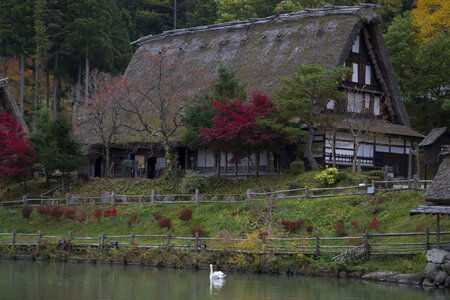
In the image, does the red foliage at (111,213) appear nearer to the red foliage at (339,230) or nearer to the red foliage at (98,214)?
the red foliage at (98,214)

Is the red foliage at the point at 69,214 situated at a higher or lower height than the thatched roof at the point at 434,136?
A: lower

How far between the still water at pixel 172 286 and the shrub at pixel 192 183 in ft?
33.7

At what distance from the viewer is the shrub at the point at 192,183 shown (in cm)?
3761

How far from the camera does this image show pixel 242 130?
35.5 metres

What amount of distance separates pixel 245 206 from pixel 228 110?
242 inches

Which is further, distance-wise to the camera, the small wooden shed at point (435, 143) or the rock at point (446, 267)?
the small wooden shed at point (435, 143)

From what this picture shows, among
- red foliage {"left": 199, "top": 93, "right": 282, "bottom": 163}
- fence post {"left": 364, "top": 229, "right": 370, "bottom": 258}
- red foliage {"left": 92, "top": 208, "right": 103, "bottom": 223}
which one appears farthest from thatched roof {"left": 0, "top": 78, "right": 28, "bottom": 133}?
fence post {"left": 364, "top": 229, "right": 370, "bottom": 258}

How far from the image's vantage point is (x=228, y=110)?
1437 inches

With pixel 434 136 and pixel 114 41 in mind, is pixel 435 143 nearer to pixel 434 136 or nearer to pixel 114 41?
pixel 434 136

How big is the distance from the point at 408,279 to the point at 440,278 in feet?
4.04

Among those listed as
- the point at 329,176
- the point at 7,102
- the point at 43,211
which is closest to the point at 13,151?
the point at 43,211

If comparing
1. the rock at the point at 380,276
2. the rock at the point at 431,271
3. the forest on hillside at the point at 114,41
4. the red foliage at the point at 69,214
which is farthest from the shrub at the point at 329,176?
the red foliage at the point at 69,214

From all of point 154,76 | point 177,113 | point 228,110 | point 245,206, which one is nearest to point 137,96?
point 154,76

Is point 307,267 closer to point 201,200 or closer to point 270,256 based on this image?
point 270,256
